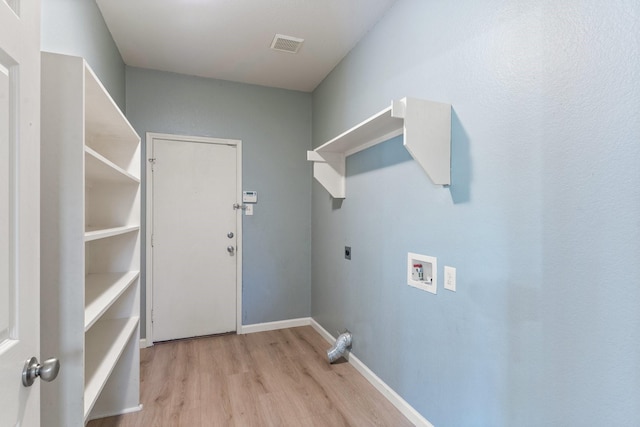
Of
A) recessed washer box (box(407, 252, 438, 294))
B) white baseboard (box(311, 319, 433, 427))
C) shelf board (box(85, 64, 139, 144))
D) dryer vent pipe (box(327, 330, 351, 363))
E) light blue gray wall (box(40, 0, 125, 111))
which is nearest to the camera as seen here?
shelf board (box(85, 64, 139, 144))

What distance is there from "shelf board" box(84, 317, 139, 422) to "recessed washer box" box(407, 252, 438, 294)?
164cm

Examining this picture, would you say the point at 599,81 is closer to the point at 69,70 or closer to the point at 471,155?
the point at 471,155

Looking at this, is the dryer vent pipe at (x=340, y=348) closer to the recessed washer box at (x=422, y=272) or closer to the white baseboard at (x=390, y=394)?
the white baseboard at (x=390, y=394)

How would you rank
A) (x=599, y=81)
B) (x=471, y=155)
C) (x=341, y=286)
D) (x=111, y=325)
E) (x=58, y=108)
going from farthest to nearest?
(x=341, y=286) < (x=111, y=325) < (x=471, y=155) < (x=58, y=108) < (x=599, y=81)

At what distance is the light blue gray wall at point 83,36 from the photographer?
1.52m

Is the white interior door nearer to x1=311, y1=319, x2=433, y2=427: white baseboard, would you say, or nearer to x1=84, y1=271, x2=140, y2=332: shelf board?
x1=84, y1=271, x2=140, y2=332: shelf board

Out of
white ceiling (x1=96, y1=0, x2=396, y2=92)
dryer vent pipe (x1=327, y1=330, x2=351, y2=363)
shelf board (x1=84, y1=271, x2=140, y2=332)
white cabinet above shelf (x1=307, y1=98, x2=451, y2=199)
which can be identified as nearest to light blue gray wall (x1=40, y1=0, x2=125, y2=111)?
white ceiling (x1=96, y1=0, x2=396, y2=92)

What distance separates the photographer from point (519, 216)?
1293mm

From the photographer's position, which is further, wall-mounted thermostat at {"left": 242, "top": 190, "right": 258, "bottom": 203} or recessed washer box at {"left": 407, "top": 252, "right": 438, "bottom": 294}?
wall-mounted thermostat at {"left": 242, "top": 190, "right": 258, "bottom": 203}

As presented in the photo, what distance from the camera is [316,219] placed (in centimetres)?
347

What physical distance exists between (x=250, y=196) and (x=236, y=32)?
5.04 ft

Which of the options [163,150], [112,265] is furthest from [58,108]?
[163,150]

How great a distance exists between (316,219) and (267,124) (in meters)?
1.16

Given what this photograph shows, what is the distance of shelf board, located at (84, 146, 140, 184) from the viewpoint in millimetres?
1369
